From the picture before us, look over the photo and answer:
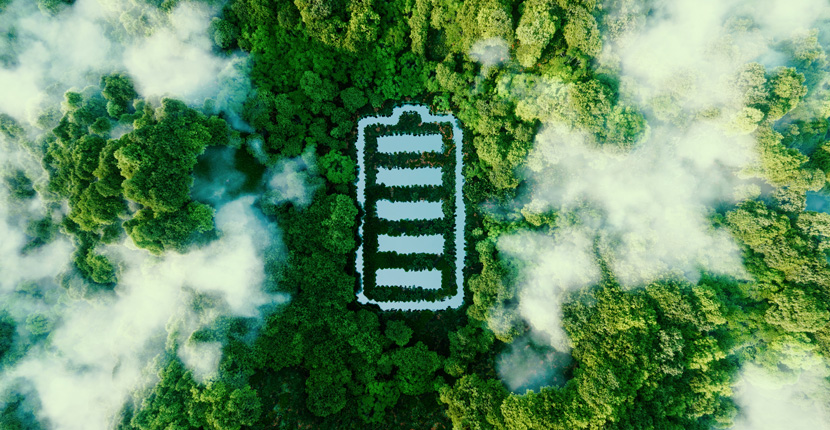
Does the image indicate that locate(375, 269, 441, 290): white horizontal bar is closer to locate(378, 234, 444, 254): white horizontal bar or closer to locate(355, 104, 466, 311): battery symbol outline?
locate(355, 104, 466, 311): battery symbol outline

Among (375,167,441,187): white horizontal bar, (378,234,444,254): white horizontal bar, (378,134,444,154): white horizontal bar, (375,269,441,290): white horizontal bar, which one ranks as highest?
(378,134,444,154): white horizontal bar

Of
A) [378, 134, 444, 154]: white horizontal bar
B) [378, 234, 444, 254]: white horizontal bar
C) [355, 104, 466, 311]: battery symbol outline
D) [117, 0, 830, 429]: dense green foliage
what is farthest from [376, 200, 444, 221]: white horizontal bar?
[378, 134, 444, 154]: white horizontal bar

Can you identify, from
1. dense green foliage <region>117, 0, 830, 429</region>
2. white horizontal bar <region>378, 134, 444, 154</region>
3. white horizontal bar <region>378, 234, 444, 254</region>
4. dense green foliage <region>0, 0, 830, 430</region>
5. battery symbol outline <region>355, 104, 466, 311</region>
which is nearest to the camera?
dense green foliage <region>0, 0, 830, 430</region>

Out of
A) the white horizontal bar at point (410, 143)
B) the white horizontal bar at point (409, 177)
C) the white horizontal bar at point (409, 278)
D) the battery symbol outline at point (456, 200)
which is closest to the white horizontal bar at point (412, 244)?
the battery symbol outline at point (456, 200)

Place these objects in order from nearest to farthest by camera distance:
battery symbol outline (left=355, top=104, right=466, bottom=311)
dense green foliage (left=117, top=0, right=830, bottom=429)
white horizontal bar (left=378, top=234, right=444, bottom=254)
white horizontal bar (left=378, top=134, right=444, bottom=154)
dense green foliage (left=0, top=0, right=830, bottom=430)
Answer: dense green foliage (left=0, top=0, right=830, bottom=430) → dense green foliage (left=117, top=0, right=830, bottom=429) → battery symbol outline (left=355, top=104, right=466, bottom=311) → white horizontal bar (left=378, top=234, right=444, bottom=254) → white horizontal bar (left=378, top=134, right=444, bottom=154)

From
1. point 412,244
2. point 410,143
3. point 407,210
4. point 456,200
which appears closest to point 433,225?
point 412,244

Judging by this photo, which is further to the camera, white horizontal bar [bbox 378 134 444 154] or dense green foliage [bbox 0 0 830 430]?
white horizontal bar [bbox 378 134 444 154]

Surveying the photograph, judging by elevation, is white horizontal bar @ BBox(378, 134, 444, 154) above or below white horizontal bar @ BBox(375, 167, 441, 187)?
above

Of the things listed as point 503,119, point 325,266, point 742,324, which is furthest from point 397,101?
point 742,324
